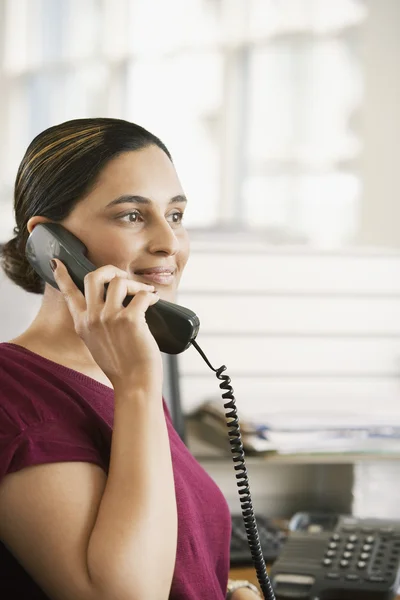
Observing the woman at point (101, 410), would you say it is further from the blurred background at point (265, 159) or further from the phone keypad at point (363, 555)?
the blurred background at point (265, 159)

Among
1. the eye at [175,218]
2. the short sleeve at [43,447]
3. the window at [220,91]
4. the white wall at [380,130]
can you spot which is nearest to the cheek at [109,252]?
the eye at [175,218]

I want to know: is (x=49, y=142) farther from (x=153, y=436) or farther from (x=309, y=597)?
(x=309, y=597)

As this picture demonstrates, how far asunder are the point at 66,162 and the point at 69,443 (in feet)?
1.19

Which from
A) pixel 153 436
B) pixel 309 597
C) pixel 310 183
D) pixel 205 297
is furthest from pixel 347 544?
pixel 310 183

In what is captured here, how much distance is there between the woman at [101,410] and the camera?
815 millimetres

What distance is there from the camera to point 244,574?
53.6 inches

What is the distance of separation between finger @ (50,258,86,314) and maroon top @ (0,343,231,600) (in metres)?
0.08

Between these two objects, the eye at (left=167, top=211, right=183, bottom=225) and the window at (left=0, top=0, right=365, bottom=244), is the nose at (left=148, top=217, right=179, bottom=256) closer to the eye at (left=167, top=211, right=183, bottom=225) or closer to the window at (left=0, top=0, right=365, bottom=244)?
the eye at (left=167, top=211, right=183, bottom=225)

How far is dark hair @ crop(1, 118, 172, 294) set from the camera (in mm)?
1034

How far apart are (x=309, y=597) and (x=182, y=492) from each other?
0.82 ft

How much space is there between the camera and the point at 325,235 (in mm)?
1852

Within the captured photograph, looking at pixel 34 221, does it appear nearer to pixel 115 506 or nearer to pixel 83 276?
pixel 83 276

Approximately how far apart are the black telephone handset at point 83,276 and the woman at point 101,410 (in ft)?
0.05

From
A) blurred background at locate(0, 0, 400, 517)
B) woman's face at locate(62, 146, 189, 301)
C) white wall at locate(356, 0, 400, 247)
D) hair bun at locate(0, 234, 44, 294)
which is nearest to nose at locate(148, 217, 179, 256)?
woman's face at locate(62, 146, 189, 301)
